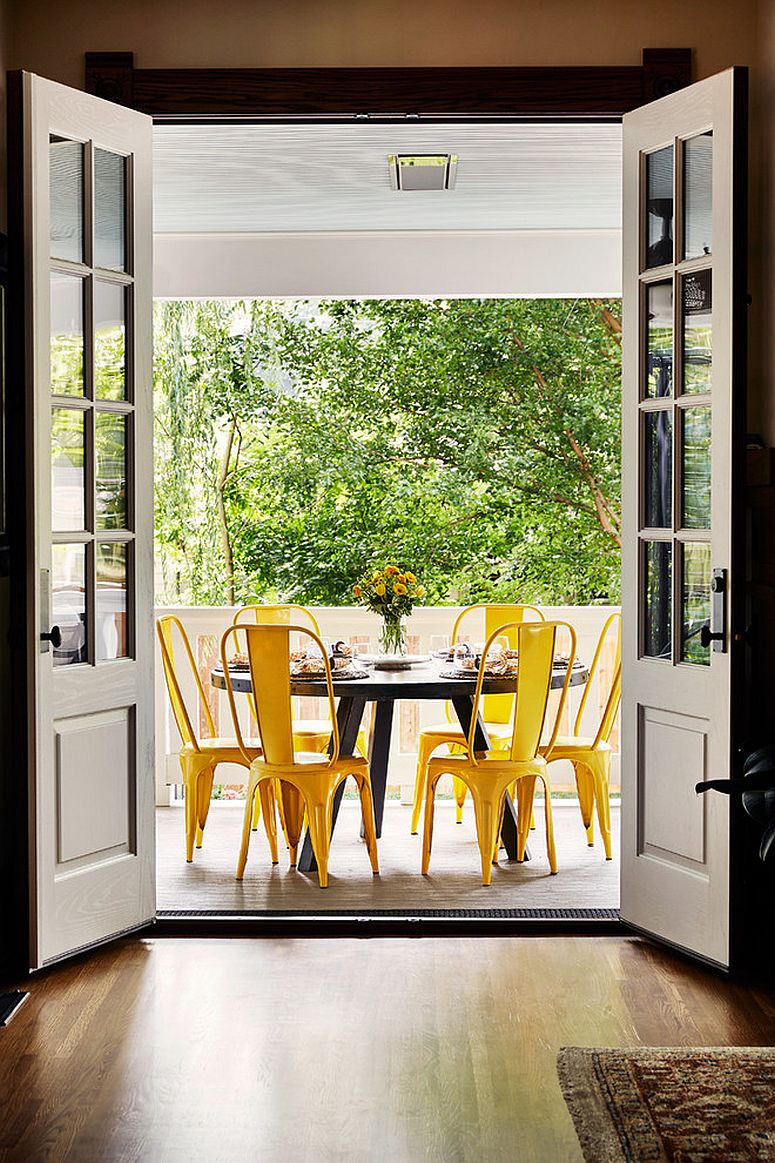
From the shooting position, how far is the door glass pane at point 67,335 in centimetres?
379

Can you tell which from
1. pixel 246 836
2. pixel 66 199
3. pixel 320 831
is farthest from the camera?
pixel 246 836

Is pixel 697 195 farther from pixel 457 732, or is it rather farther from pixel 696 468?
pixel 457 732

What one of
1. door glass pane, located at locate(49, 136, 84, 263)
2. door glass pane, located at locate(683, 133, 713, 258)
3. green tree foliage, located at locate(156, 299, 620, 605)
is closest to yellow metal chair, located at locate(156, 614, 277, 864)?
door glass pane, located at locate(49, 136, 84, 263)

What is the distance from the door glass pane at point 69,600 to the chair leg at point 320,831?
3.88 ft

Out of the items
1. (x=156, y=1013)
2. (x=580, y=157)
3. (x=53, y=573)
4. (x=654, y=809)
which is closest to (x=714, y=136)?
(x=580, y=157)

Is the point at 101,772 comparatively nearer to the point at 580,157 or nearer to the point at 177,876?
the point at 177,876

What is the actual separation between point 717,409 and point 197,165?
2.78 meters

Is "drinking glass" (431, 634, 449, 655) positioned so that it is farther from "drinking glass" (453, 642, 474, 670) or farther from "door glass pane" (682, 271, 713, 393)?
"door glass pane" (682, 271, 713, 393)

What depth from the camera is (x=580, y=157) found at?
5309mm

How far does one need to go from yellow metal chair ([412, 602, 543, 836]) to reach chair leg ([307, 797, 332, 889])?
0.83 m

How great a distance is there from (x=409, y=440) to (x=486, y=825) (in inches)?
235

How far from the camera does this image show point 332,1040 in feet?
10.6

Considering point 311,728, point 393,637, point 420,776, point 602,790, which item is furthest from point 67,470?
point 602,790

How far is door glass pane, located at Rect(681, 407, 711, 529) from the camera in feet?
12.5
